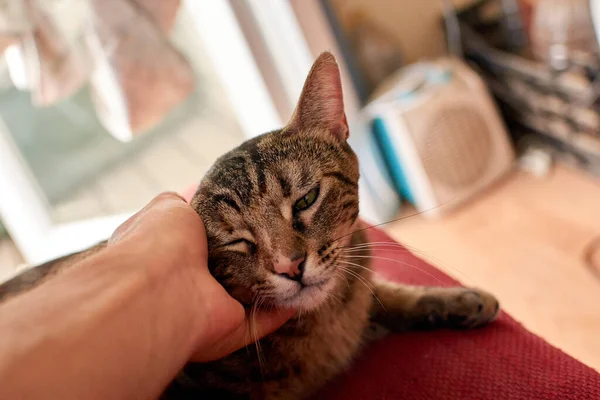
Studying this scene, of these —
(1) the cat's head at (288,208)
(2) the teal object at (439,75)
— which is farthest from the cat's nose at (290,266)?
(2) the teal object at (439,75)

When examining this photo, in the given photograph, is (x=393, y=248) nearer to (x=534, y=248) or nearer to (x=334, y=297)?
(x=334, y=297)

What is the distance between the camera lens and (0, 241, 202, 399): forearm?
1.44 ft

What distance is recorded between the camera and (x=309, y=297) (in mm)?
725

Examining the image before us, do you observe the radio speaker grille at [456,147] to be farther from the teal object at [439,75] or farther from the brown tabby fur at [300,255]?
the brown tabby fur at [300,255]

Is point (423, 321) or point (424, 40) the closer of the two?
point (423, 321)

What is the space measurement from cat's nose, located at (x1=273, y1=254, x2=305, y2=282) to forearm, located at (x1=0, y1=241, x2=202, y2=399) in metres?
0.12

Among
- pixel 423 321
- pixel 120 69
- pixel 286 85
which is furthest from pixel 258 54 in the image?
pixel 423 321

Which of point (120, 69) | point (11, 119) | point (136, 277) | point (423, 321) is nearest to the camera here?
point (136, 277)

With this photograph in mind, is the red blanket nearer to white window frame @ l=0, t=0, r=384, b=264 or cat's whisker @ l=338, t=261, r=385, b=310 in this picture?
cat's whisker @ l=338, t=261, r=385, b=310

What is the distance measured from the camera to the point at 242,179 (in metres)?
0.76

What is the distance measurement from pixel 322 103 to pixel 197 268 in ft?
1.13

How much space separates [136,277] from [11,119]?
1.57 meters

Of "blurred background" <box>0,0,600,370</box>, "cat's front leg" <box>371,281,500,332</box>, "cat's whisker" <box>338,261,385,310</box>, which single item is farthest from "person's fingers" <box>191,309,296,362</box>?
"blurred background" <box>0,0,600,370</box>

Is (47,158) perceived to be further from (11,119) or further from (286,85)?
(286,85)
